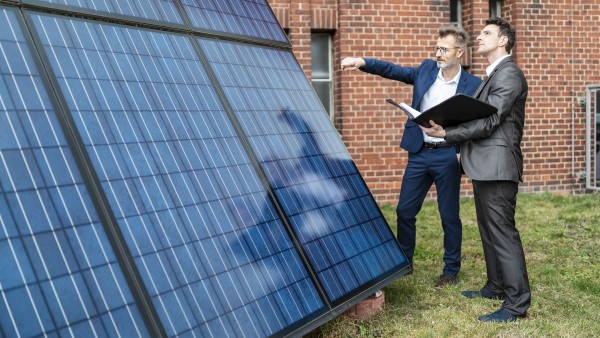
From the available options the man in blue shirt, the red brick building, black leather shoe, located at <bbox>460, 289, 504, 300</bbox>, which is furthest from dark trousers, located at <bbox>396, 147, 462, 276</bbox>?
the red brick building

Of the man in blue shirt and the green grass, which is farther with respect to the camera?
the man in blue shirt

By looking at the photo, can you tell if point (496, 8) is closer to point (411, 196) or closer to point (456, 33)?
point (456, 33)

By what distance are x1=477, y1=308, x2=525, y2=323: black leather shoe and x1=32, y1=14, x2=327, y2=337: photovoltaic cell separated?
161 cm

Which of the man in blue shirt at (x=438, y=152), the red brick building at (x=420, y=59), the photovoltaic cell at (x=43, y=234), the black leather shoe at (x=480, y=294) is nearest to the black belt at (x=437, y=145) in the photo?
the man in blue shirt at (x=438, y=152)

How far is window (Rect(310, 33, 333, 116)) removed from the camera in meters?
10.5

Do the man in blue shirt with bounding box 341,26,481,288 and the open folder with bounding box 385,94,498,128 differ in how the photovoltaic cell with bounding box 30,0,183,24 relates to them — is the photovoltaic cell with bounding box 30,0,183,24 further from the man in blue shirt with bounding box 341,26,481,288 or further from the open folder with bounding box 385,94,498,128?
the man in blue shirt with bounding box 341,26,481,288

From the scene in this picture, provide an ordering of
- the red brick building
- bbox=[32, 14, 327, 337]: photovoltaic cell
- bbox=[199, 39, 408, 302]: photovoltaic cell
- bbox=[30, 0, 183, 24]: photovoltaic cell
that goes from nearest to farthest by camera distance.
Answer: bbox=[32, 14, 327, 337]: photovoltaic cell, bbox=[30, 0, 183, 24]: photovoltaic cell, bbox=[199, 39, 408, 302]: photovoltaic cell, the red brick building

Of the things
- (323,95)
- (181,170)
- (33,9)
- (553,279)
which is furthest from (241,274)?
(323,95)

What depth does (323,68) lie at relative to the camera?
1060 centimetres

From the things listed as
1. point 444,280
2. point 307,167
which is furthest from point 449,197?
point 307,167

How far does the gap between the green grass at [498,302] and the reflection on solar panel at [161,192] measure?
446mm

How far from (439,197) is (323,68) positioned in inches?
199

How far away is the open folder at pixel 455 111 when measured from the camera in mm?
4457

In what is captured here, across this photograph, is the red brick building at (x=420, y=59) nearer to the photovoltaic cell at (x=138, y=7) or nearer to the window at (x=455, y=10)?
the window at (x=455, y=10)
